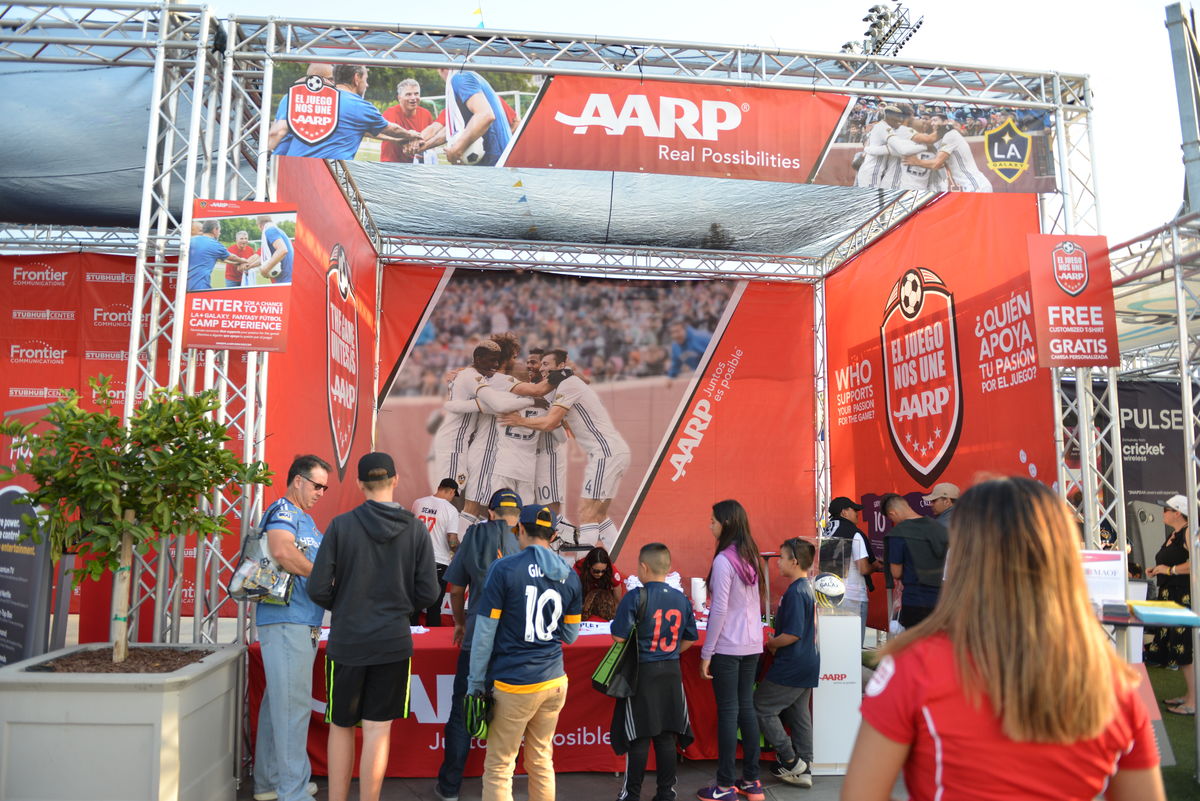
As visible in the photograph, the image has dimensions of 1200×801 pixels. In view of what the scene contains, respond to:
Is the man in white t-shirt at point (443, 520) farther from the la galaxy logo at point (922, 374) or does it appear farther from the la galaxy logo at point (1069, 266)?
the la galaxy logo at point (1069, 266)

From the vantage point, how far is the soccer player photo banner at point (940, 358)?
6.20 metres

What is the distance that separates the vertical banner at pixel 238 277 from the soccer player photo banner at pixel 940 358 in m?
4.91

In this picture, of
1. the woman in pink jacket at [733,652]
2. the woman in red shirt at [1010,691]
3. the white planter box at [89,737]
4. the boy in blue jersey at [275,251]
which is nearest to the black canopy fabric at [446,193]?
the boy in blue jersey at [275,251]

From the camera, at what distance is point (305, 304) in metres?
5.77

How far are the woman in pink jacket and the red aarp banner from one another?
2390mm

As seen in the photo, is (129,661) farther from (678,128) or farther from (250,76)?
(678,128)

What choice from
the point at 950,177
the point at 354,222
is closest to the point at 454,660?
the point at 950,177

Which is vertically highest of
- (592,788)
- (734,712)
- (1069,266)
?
(1069,266)

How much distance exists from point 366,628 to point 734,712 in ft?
5.93

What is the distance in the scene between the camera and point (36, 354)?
761 centimetres

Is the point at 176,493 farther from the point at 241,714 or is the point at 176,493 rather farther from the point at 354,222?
the point at 354,222

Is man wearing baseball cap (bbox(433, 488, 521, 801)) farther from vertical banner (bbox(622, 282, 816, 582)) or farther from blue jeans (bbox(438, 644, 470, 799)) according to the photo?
vertical banner (bbox(622, 282, 816, 582))

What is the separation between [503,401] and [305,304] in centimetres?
351

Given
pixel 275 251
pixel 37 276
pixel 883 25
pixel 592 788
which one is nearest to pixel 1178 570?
pixel 592 788
